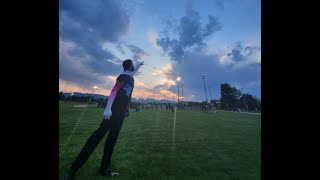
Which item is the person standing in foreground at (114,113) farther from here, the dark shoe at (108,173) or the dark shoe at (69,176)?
the dark shoe at (69,176)

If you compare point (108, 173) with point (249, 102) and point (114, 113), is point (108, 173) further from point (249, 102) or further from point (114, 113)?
point (249, 102)

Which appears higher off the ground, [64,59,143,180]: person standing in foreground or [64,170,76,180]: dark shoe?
[64,59,143,180]: person standing in foreground

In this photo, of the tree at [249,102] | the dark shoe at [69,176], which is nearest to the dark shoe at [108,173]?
the dark shoe at [69,176]

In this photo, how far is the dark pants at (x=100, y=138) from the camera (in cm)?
523

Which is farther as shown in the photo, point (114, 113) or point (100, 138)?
point (114, 113)

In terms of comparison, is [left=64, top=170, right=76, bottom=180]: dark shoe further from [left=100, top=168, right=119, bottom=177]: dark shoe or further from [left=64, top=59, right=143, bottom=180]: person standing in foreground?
[left=100, top=168, right=119, bottom=177]: dark shoe

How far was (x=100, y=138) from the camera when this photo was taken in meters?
5.53

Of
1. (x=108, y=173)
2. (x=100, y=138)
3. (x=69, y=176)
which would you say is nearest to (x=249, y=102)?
(x=108, y=173)

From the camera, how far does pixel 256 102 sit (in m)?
125

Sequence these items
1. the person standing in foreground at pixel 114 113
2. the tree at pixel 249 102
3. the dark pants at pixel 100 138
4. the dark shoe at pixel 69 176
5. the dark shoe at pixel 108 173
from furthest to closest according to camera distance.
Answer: the tree at pixel 249 102
the dark shoe at pixel 108 173
the person standing in foreground at pixel 114 113
the dark pants at pixel 100 138
the dark shoe at pixel 69 176

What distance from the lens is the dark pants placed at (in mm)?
5227

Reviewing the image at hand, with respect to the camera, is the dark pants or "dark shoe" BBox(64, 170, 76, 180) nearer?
"dark shoe" BBox(64, 170, 76, 180)

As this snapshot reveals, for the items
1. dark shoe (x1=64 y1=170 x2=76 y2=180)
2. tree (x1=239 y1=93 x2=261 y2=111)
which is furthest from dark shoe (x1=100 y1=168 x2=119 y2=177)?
tree (x1=239 y1=93 x2=261 y2=111)
